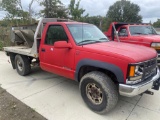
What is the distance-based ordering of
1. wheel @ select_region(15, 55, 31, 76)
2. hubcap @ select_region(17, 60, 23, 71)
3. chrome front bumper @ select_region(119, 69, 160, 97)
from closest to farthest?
chrome front bumper @ select_region(119, 69, 160, 97) < wheel @ select_region(15, 55, 31, 76) < hubcap @ select_region(17, 60, 23, 71)

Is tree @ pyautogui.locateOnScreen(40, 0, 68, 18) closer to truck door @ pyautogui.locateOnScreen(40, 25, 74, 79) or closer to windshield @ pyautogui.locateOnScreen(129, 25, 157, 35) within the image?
windshield @ pyautogui.locateOnScreen(129, 25, 157, 35)

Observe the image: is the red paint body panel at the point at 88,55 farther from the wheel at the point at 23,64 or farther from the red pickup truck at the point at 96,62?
the wheel at the point at 23,64

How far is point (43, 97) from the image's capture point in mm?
3814

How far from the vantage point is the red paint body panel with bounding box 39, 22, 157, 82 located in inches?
106

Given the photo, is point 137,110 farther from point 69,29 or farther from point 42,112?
point 69,29

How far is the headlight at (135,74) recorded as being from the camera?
103 inches

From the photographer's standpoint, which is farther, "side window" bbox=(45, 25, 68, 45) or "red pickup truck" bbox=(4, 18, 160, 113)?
"side window" bbox=(45, 25, 68, 45)

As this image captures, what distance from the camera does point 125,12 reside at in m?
34.1

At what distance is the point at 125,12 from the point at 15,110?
35.1 metres

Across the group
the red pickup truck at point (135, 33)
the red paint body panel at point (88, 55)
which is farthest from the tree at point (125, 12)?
the red paint body panel at point (88, 55)

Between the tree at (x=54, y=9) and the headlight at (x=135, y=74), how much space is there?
20.2 m

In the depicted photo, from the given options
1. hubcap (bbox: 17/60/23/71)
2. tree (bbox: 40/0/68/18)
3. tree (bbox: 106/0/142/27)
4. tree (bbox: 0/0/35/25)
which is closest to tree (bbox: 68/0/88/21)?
tree (bbox: 40/0/68/18)

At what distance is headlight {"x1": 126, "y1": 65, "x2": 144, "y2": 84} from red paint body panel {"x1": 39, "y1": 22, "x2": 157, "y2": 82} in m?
0.09

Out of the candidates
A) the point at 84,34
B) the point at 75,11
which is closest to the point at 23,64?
the point at 84,34
